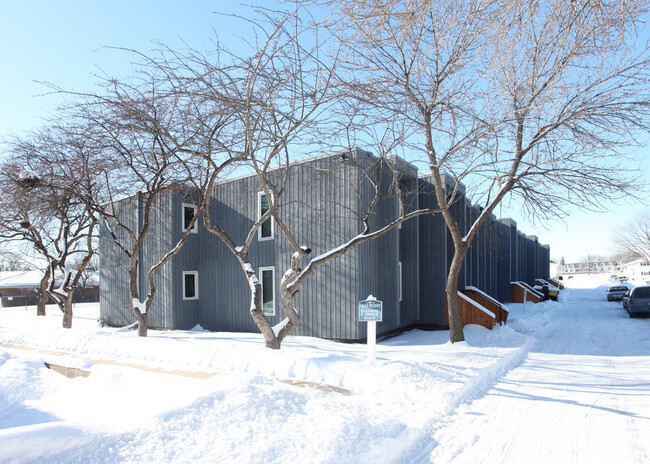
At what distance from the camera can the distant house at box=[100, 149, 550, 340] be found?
1236 cm

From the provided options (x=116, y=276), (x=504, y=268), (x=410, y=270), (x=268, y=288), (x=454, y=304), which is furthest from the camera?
(x=504, y=268)

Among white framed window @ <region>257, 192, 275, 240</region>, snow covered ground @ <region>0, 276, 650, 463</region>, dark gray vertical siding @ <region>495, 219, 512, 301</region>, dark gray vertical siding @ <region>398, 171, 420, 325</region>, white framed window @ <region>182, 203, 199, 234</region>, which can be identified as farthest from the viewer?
dark gray vertical siding @ <region>495, 219, 512, 301</region>

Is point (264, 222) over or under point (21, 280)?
over

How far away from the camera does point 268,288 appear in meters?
14.2

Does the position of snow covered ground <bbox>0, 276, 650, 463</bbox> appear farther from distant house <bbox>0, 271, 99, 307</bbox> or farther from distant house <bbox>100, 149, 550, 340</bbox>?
distant house <bbox>0, 271, 99, 307</bbox>

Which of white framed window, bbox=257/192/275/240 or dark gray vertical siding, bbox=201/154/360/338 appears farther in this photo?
white framed window, bbox=257/192/275/240

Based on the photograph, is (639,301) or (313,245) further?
(639,301)

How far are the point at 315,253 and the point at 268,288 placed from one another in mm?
2433

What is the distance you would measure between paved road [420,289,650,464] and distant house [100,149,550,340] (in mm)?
5073

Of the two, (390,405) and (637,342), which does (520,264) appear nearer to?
(637,342)

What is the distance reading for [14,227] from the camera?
58.0 ft

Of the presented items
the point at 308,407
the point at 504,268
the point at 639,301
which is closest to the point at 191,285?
the point at 308,407

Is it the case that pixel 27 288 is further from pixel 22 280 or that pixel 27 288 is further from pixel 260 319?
pixel 260 319

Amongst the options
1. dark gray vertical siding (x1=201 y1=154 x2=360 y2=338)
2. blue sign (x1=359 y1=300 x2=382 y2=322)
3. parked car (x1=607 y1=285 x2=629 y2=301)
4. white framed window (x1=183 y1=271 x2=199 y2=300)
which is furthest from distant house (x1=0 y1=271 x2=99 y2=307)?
parked car (x1=607 y1=285 x2=629 y2=301)
